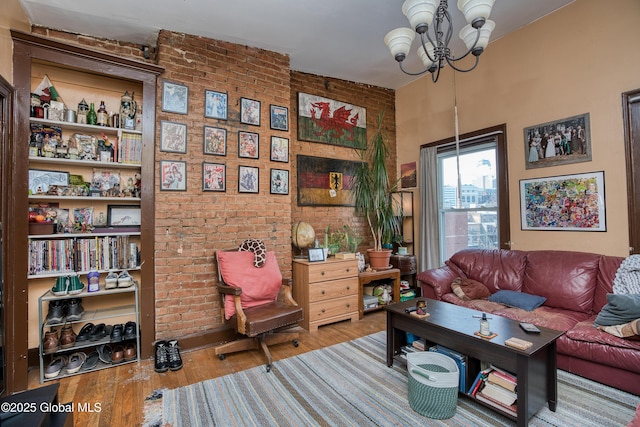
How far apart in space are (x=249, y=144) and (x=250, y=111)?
1.24 ft

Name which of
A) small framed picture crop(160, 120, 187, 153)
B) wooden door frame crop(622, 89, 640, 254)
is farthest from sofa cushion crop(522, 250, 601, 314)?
small framed picture crop(160, 120, 187, 153)

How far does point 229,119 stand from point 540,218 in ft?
11.5

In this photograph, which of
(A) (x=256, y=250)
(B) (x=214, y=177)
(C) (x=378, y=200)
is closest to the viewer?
(A) (x=256, y=250)

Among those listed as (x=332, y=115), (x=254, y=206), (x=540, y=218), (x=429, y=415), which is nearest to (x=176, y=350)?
(x=254, y=206)

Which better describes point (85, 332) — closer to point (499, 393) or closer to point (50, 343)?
point (50, 343)

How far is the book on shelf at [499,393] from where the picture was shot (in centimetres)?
177

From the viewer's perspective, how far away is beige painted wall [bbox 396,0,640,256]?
2643 mm

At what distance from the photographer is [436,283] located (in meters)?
3.18

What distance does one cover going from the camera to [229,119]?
10.6 ft

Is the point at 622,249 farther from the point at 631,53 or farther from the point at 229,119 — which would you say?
the point at 229,119

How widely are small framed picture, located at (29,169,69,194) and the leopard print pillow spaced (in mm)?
1699

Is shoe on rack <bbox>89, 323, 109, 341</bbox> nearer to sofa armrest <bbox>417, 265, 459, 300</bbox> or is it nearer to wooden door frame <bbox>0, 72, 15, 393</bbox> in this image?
wooden door frame <bbox>0, 72, 15, 393</bbox>

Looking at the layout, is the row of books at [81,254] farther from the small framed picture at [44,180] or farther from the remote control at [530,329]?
the remote control at [530,329]

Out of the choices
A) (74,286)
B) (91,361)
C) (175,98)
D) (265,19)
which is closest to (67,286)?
(74,286)
